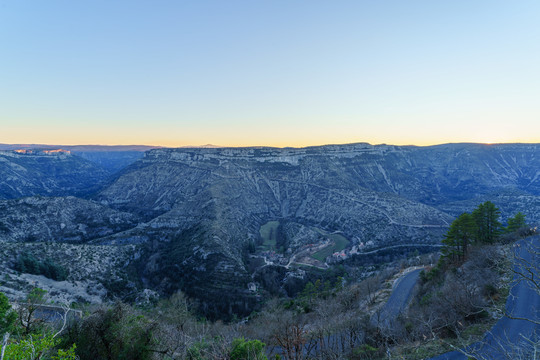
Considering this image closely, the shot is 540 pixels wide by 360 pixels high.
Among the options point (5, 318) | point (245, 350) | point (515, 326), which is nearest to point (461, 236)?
point (515, 326)

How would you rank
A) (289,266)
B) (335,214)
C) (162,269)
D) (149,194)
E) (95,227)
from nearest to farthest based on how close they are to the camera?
1. (162,269)
2. (289,266)
3. (95,227)
4. (335,214)
5. (149,194)

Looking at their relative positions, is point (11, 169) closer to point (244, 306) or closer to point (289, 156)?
point (289, 156)

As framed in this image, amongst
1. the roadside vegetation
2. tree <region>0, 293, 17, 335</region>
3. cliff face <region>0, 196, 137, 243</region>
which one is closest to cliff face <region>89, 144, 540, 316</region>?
cliff face <region>0, 196, 137, 243</region>

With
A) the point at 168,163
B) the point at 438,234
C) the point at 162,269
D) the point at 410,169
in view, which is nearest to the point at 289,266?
the point at 162,269

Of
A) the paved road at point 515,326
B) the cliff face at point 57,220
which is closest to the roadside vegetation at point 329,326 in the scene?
the paved road at point 515,326

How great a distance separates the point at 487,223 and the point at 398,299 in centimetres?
1869

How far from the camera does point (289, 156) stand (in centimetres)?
15575

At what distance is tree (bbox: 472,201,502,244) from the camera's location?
121 ft

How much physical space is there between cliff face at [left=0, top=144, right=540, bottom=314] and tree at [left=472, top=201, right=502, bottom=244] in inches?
1641

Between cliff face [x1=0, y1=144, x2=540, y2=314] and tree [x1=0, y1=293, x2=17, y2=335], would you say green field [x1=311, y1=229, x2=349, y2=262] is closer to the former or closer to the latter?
cliff face [x1=0, y1=144, x2=540, y2=314]

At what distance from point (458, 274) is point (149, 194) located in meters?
133

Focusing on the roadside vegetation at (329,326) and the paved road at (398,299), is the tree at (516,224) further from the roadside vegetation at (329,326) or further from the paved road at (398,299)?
the paved road at (398,299)

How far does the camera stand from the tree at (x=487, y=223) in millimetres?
36781

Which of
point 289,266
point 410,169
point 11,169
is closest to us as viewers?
point 289,266
